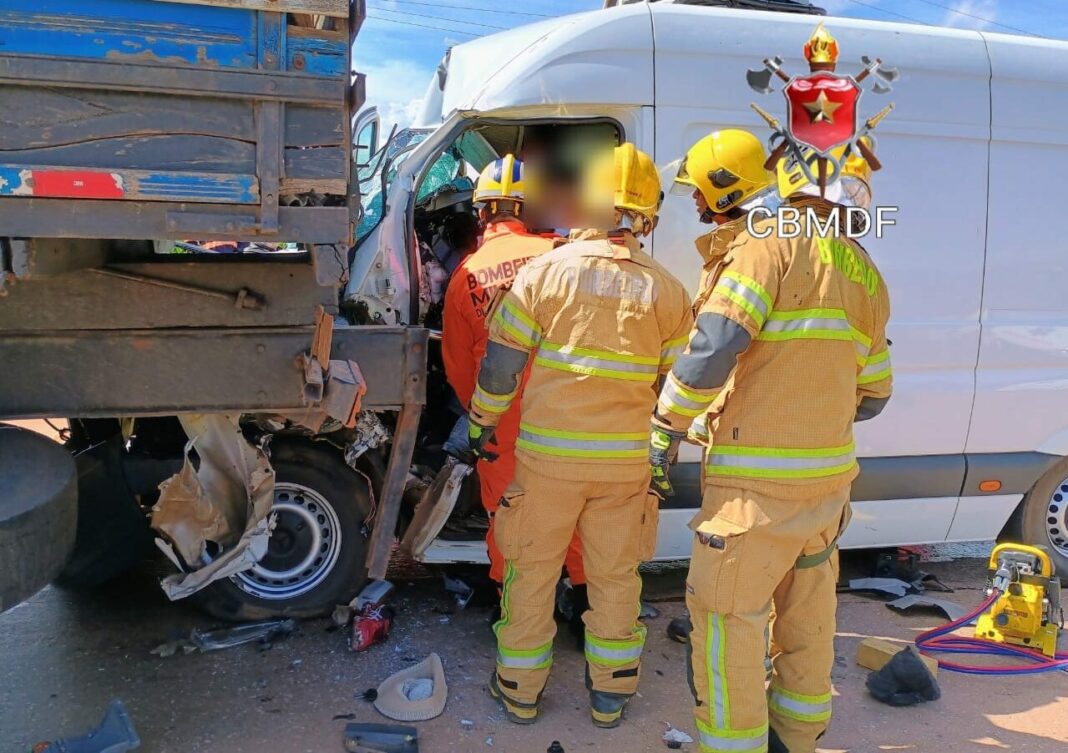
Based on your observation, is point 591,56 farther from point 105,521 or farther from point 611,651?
point 105,521

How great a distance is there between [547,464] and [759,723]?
3.45ft

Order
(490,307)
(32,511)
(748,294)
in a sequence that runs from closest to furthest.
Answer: (32,511) → (748,294) → (490,307)

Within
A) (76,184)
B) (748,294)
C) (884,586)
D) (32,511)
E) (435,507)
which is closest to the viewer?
(76,184)

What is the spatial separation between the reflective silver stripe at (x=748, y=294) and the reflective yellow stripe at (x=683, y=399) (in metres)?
0.26

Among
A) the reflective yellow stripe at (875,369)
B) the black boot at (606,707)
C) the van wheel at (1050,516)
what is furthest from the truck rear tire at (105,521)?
the van wheel at (1050,516)

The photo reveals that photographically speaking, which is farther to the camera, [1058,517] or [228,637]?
[1058,517]

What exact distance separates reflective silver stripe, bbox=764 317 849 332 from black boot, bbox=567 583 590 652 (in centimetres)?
154

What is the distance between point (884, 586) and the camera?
4598 mm

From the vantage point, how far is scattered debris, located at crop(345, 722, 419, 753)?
3.03 m

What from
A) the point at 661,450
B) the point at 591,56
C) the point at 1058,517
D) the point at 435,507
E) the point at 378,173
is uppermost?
the point at 591,56

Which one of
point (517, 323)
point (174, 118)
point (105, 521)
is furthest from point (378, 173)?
point (174, 118)

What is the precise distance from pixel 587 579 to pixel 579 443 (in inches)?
21.1

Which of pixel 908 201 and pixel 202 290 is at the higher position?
pixel 908 201

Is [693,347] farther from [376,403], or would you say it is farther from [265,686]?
[265,686]
